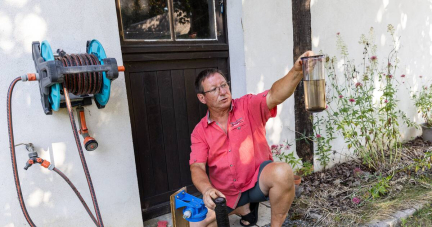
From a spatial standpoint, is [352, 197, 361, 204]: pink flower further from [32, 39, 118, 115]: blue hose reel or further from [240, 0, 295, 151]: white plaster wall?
[32, 39, 118, 115]: blue hose reel

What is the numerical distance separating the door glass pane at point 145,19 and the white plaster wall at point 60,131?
0.37m

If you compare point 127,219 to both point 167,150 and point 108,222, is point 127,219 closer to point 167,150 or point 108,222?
point 108,222

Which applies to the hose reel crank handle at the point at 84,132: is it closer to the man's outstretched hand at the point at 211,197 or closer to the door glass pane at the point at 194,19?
the man's outstretched hand at the point at 211,197

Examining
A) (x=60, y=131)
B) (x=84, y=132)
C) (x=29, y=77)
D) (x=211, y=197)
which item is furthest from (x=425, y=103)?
(x=29, y=77)

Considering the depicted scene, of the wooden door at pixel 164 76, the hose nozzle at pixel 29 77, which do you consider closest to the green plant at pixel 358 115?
the wooden door at pixel 164 76

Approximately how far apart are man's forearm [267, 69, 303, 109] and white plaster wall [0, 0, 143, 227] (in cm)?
112

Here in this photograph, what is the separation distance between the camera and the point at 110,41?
7.03 feet

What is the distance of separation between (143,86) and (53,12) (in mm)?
905

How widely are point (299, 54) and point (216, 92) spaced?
1567 millimetres

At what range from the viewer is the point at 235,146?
223 centimetres

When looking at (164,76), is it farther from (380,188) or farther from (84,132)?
(380,188)

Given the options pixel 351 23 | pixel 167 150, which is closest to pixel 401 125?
pixel 351 23

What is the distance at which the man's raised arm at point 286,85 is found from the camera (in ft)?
6.09

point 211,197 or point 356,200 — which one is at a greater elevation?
point 211,197
